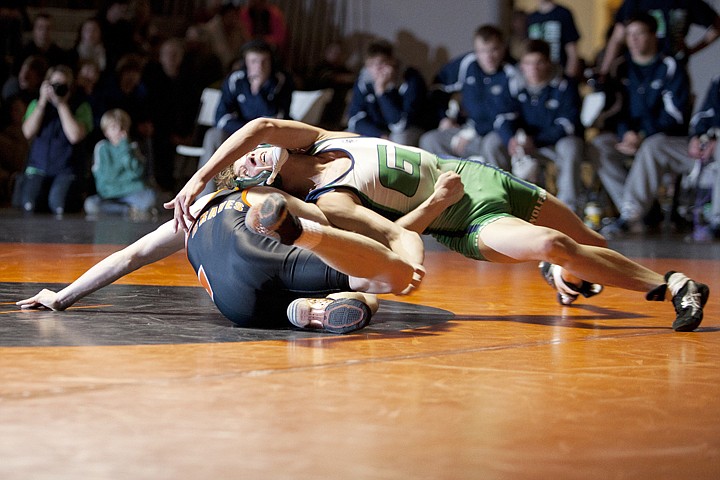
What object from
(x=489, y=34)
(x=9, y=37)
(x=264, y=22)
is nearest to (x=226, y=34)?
(x=264, y=22)

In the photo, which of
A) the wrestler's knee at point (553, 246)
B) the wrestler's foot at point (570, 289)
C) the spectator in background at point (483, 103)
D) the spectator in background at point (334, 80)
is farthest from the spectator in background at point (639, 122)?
the wrestler's knee at point (553, 246)

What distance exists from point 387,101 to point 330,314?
478cm

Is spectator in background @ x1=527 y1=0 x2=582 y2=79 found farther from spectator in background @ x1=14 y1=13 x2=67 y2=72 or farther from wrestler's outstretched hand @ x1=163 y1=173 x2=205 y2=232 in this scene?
wrestler's outstretched hand @ x1=163 y1=173 x2=205 y2=232

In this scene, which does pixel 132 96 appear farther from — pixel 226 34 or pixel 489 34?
pixel 489 34

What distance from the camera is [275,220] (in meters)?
2.11

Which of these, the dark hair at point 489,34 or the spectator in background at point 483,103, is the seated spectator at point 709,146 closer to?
the spectator in background at point 483,103

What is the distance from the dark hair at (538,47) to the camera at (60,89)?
3.32 metres

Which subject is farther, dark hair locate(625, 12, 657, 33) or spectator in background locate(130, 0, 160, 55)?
spectator in background locate(130, 0, 160, 55)

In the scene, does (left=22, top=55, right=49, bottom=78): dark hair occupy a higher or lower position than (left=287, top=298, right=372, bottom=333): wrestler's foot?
higher

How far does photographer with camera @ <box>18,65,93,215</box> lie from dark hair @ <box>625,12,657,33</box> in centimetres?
396

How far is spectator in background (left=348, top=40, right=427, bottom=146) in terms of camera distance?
22.9ft

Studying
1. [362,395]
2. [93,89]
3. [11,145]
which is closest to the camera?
[362,395]

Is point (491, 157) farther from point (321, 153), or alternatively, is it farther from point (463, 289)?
point (321, 153)

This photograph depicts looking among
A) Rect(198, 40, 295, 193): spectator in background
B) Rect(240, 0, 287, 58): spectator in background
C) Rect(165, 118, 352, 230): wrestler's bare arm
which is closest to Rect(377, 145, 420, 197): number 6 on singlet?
Rect(165, 118, 352, 230): wrestler's bare arm
